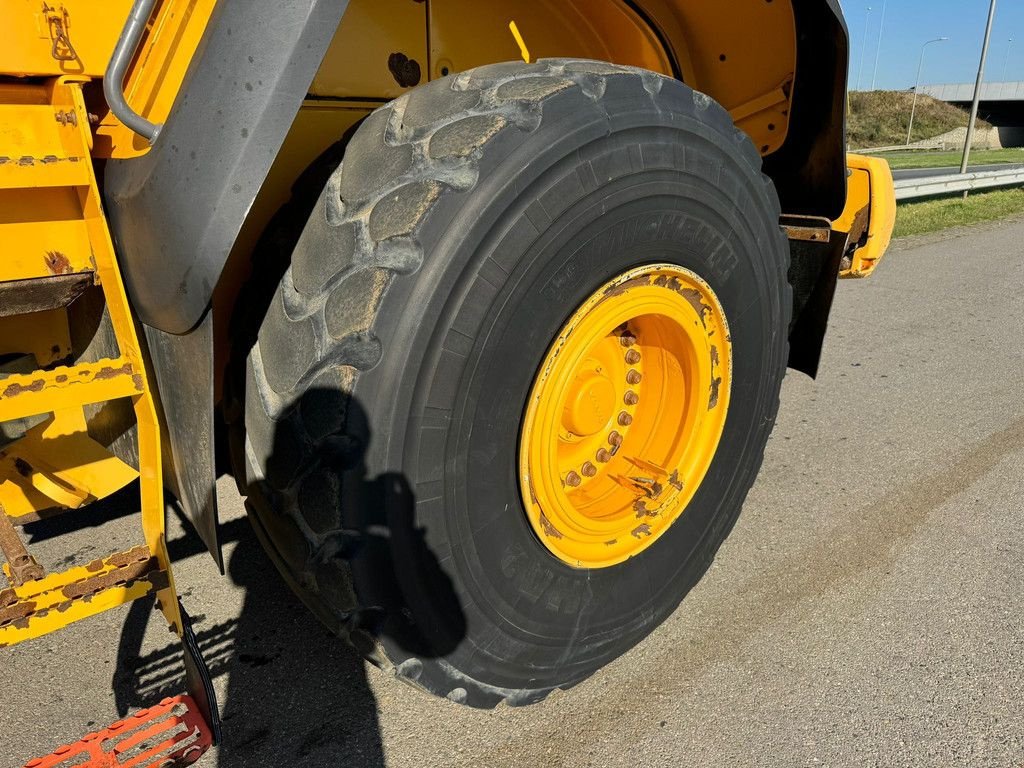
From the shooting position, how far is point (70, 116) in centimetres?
132

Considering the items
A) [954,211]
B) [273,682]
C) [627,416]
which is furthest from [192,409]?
[954,211]

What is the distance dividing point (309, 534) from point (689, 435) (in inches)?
44.2

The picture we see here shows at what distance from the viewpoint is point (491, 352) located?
1528mm

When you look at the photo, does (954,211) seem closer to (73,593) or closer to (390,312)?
(390,312)

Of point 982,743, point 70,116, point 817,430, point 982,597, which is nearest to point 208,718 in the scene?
point 70,116

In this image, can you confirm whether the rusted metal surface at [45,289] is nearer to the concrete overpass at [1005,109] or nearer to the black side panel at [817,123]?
the black side panel at [817,123]

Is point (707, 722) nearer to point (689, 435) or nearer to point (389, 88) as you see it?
point (689, 435)

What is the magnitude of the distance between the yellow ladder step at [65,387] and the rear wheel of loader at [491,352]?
0.79 ft

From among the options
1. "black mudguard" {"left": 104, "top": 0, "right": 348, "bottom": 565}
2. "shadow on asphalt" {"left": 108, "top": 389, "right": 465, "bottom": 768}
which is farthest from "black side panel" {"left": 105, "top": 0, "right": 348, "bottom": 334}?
"shadow on asphalt" {"left": 108, "top": 389, "right": 465, "bottom": 768}

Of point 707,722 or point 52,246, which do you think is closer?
point 52,246

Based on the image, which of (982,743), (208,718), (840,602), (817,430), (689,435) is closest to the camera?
(208,718)

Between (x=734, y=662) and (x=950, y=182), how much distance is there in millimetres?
10933

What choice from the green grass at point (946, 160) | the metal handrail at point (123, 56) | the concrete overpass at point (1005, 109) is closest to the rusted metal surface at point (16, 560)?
the metal handrail at point (123, 56)

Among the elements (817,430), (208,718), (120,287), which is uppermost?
(120,287)
